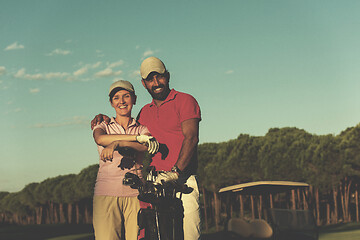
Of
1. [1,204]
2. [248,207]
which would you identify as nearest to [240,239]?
[248,207]

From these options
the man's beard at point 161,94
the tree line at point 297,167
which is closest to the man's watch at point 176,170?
the man's beard at point 161,94

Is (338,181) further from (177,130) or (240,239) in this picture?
(177,130)

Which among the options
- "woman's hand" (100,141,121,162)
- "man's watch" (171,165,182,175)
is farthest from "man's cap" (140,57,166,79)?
"man's watch" (171,165,182,175)

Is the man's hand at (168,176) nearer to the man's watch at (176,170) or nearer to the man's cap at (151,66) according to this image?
the man's watch at (176,170)

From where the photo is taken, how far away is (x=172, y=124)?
16.6 ft

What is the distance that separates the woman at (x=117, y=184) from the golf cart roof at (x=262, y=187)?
4.58 meters

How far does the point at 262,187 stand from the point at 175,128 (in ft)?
17.6

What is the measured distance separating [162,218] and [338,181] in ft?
136

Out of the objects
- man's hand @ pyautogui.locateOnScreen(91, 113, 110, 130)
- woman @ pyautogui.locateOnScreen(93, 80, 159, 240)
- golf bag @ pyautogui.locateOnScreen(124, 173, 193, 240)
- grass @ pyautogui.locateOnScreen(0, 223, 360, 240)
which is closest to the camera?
golf bag @ pyautogui.locateOnScreen(124, 173, 193, 240)

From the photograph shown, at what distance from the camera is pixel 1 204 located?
125m

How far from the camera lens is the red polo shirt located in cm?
496

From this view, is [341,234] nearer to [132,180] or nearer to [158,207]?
[158,207]

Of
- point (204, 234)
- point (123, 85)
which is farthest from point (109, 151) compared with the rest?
point (204, 234)

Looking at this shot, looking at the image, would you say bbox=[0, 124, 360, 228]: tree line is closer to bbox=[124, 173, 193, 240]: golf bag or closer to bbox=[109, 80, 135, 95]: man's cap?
bbox=[109, 80, 135, 95]: man's cap
